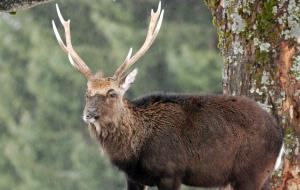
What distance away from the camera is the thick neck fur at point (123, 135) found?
35.3ft

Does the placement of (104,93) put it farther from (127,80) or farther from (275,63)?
(275,63)

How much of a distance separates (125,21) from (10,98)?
240 inches

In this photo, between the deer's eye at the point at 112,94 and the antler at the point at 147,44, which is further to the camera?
the antler at the point at 147,44

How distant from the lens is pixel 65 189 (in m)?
38.5

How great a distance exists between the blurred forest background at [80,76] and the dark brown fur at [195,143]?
957 inches

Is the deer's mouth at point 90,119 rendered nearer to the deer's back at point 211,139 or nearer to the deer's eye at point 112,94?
the deer's eye at point 112,94

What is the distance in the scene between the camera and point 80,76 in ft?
125

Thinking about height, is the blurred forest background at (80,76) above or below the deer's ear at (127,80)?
below

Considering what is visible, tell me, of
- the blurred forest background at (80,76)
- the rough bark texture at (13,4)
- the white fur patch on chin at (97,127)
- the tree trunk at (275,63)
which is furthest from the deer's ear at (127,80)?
the blurred forest background at (80,76)

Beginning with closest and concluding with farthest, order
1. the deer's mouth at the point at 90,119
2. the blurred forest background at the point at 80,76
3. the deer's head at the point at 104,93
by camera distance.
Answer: the deer's mouth at the point at 90,119 → the deer's head at the point at 104,93 → the blurred forest background at the point at 80,76

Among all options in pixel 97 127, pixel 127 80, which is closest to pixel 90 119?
pixel 97 127

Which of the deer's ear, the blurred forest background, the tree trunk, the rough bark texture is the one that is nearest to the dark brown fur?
the deer's ear

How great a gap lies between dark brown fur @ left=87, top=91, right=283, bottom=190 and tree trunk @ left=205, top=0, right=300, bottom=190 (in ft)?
0.98

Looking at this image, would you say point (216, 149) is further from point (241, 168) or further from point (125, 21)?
point (125, 21)
